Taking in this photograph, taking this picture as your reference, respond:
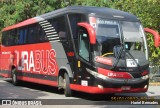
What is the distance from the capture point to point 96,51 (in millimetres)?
12383

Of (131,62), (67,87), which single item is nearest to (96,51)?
(131,62)

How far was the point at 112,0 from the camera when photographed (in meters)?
30.7

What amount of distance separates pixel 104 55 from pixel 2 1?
18781 millimetres

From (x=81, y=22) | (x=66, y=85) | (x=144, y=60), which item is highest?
(x=81, y=22)

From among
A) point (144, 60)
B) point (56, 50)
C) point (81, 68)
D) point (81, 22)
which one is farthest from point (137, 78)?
point (56, 50)

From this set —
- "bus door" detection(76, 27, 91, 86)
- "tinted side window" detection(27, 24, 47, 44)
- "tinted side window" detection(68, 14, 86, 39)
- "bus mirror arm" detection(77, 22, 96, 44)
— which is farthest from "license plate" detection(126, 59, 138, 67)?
"tinted side window" detection(27, 24, 47, 44)

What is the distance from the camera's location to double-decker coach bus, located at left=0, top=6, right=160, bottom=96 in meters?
12.3

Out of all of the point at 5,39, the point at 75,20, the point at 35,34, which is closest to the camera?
the point at 75,20

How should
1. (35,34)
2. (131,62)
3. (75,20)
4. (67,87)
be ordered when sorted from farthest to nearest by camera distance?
(35,34)
(67,87)
(75,20)
(131,62)

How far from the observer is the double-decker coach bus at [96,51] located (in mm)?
12281

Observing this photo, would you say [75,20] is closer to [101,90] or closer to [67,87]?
[67,87]

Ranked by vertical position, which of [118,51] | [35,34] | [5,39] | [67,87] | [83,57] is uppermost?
[35,34]

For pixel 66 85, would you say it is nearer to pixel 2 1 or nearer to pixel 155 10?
pixel 155 10

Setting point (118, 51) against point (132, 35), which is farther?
point (132, 35)
